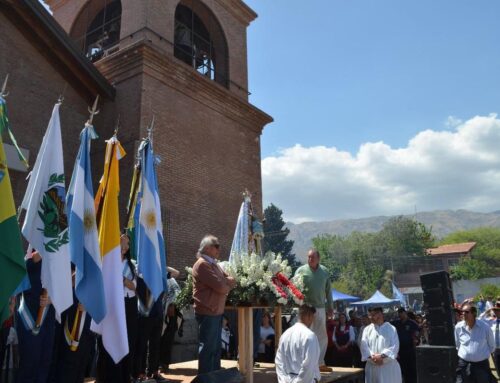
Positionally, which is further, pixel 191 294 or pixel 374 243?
pixel 374 243

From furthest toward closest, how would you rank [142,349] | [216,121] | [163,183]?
1. [216,121]
2. [163,183]
3. [142,349]

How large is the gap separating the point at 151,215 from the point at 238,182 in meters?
8.12

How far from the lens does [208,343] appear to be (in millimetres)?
5742

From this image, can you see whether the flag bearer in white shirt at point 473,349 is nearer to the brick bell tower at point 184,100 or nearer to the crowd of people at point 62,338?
the crowd of people at point 62,338

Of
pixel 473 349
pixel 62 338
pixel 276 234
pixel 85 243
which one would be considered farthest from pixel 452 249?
pixel 62 338

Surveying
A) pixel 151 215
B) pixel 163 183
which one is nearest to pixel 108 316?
pixel 151 215

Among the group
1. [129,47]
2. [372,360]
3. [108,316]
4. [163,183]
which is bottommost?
[372,360]

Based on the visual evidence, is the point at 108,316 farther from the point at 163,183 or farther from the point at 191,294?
the point at 163,183

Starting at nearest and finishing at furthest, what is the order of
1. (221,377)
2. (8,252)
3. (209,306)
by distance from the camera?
(8,252) → (221,377) → (209,306)

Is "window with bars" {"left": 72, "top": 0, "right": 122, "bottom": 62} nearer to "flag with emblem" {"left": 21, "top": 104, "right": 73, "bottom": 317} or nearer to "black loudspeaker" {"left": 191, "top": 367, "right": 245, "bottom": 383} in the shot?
"flag with emblem" {"left": 21, "top": 104, "right": 73, "bottom": 317}

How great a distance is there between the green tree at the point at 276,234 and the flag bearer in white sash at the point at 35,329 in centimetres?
5813

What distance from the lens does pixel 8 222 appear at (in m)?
4.17

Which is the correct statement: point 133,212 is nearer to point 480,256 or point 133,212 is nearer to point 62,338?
point 62,338

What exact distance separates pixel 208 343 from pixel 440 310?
552cm
